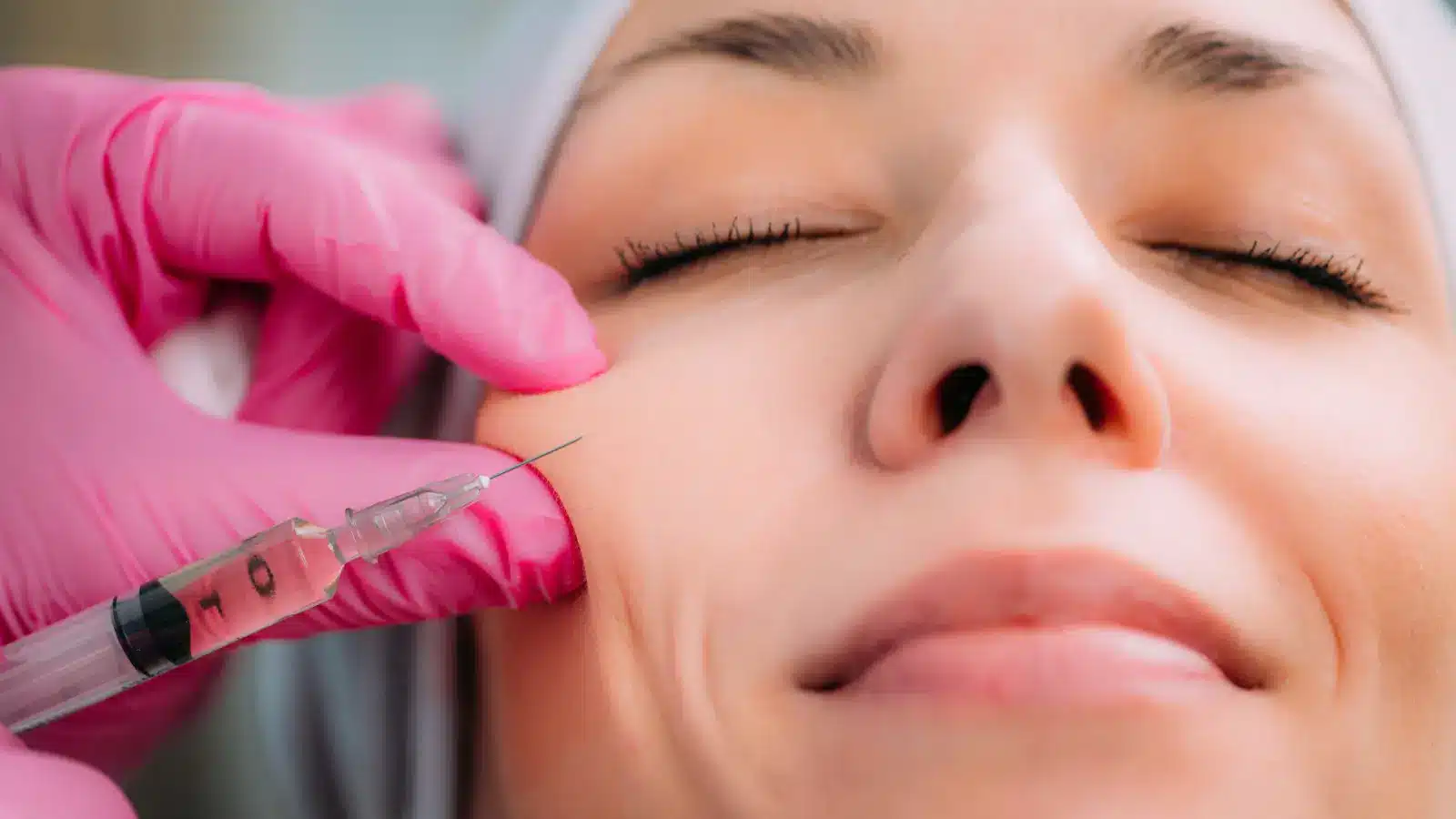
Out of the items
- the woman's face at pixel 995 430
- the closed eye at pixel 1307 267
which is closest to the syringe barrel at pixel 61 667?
the woman's face at pixel 995 430

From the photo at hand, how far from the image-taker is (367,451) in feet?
2.47

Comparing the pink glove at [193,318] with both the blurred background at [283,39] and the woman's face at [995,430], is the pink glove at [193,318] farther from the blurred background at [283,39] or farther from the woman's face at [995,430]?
the blurred background at [283,39]

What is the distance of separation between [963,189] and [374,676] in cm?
64

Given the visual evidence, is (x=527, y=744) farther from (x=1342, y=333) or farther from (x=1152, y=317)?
(x=1342, y=333)

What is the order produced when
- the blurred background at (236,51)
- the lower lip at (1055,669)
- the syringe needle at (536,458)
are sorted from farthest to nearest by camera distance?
the blurred background at (236,51)
the syringe needle at (536,458)
the lower lip at (1055,669)

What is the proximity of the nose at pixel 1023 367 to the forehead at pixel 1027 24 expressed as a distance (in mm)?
159

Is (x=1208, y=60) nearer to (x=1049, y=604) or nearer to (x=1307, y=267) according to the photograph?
(x=1307, y=267)

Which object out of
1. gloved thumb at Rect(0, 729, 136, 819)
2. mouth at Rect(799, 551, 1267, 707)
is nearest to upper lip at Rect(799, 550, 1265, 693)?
mouth at Rect(799, 551, 1267, 707)

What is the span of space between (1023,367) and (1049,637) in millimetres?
151

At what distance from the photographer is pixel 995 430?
0.59 metres

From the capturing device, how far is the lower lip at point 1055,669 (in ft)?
1.81

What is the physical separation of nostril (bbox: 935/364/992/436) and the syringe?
0.83 feet

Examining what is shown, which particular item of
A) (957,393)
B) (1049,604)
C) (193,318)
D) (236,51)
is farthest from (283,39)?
(1049,604)

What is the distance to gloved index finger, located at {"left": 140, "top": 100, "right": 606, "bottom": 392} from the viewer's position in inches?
30.0
